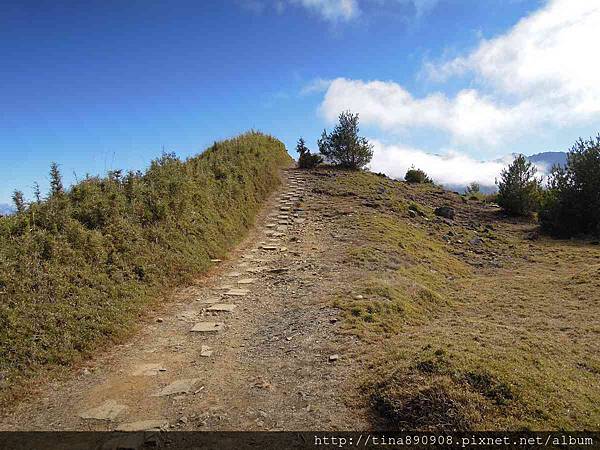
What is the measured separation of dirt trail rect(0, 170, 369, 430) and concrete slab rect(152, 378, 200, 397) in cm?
1

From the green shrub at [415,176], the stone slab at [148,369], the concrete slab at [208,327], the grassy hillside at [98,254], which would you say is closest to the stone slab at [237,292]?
the grassy hillside at [98,254]

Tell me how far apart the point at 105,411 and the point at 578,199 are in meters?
21.7

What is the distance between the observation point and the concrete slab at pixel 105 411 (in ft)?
17.6

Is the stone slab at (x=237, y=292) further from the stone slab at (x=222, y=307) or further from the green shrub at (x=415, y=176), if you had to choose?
the green shrub at (x=415, y=176)

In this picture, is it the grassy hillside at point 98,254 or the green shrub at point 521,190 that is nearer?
the grassy hillside at point 98,254

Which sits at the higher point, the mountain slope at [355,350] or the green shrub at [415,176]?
the green shrub at [415,176]

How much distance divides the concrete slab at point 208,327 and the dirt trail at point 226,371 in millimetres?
48

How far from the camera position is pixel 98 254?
897 cm

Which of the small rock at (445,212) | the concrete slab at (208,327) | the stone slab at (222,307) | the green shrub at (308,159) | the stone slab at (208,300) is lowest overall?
the concrete slab at (208,327)

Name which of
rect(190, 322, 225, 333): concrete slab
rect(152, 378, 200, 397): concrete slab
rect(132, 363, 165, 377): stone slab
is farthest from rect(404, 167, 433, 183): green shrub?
rect(152, 378, 200, 397): concrete slab

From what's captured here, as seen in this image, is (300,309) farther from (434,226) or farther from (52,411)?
(434,226)

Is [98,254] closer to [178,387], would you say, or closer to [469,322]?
[178,387]

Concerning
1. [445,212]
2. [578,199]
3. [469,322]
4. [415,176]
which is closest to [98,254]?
[469,322]

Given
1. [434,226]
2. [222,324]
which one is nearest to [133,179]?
[222,324]
